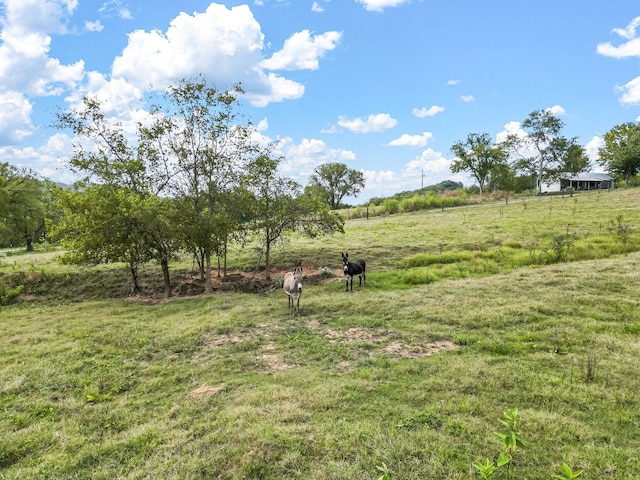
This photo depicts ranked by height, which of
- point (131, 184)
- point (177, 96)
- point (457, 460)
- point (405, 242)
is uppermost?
point (177, 96)

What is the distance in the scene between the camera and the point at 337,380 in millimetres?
7090

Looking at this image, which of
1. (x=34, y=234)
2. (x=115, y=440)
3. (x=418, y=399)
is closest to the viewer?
(x=115, y=440)

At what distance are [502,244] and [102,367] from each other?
20799mm

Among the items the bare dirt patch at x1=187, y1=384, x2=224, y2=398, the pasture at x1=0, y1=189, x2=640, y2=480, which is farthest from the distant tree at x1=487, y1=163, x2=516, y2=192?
the bare dirt patch at x1=187, y1=384, x2=224, y2=398

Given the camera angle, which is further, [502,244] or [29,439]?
[502,244]

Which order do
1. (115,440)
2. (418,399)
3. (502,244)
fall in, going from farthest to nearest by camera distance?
1. (502,244)
2. (418,399)
3. (115,440)

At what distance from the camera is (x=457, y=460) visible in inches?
182

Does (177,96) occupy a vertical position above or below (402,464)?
above

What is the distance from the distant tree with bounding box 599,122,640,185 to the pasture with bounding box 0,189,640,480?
54402 mm

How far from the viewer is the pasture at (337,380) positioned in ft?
16.0

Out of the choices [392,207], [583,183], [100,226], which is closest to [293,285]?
[100,226]

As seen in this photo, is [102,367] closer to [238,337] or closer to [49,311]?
[238,337]

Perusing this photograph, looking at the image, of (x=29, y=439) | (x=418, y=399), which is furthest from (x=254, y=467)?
(x=29, y=439)

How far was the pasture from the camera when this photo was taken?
4863mm
